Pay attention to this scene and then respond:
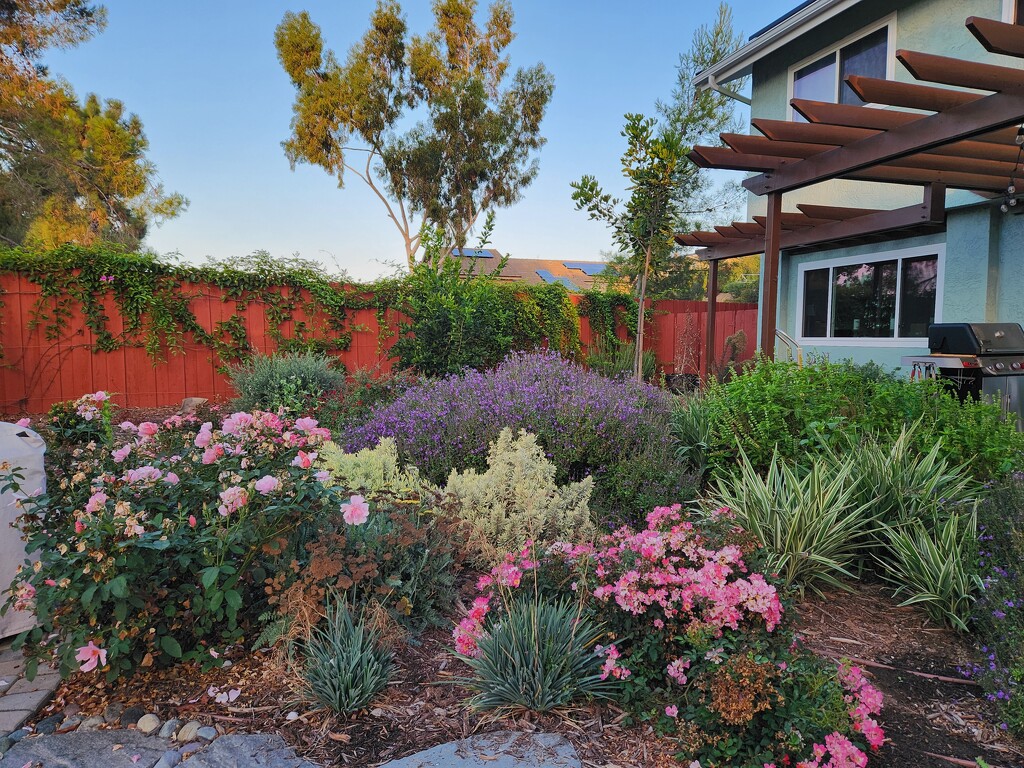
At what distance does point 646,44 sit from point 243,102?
7.84 m

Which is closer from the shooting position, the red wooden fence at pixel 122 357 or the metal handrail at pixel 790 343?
the red wooden fence at pixel 122 357

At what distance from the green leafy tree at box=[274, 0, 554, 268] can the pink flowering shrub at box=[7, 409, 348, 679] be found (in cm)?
1592

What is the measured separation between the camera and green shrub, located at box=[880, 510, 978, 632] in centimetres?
237

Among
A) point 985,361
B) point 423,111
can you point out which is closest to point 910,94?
point 985,361


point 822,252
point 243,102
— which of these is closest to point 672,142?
point 822,252

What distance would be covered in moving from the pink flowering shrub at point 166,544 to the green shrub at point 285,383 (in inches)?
149

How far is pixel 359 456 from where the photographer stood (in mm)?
3410

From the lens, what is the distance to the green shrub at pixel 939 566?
237 cm

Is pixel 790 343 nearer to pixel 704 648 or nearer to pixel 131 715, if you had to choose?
pixel 704 648

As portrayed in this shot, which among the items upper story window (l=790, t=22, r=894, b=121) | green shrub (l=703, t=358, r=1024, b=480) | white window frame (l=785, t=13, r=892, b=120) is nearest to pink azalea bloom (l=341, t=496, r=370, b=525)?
green shrub (l=703, t=358, r=1024, b=480)

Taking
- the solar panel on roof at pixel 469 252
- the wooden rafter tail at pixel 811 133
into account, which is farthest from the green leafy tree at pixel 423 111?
the wooden rafter tail at pixel 811 133

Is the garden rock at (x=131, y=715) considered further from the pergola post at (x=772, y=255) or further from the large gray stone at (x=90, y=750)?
the pergola post at (x=772, y=255)

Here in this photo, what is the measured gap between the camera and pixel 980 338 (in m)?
5.16

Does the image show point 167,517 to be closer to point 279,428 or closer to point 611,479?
point 279,428
